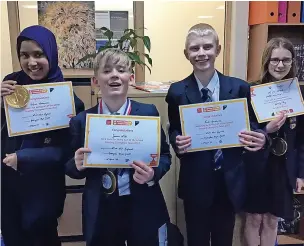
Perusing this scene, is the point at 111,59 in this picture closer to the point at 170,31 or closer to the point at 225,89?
the point at 225,89

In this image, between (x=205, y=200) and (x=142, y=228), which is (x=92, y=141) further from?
(x=205, y=200)

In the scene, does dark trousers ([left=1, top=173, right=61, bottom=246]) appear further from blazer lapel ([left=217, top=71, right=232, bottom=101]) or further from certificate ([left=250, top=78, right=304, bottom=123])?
certificate ([left=250, top=78, right=304, bottom=123])

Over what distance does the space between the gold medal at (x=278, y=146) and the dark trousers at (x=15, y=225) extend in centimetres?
112

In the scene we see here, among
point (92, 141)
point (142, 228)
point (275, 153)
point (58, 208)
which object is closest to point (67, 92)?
point (92, 141)

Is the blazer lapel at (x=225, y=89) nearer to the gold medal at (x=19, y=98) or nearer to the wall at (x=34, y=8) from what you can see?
the gold medal at (x=19, y=98)

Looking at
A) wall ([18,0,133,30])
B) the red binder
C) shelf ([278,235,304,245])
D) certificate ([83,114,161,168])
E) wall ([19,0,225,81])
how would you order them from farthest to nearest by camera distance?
wall ([19,0,225,81]) < wall ([18,0,133,30]) < the red binder < shelf ([278,235,304,245]) < certificate ([83,114,161,168])

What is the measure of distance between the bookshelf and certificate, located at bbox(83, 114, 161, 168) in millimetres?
1518

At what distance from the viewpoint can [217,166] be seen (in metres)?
1.47

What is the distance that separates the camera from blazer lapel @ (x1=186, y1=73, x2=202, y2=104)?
144 cm

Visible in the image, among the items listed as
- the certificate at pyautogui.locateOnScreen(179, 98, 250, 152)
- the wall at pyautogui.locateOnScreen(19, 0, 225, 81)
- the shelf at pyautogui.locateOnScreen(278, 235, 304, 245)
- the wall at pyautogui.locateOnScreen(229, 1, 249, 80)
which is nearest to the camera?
the certificate at pyautogui.locateOnScreen(179, 98, 250, 152)

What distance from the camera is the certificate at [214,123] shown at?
1.40 metres

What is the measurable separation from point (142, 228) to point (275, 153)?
0.80 m

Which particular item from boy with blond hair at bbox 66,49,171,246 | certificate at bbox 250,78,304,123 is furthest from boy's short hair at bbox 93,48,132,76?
certificate at bbox 250,78,304,123

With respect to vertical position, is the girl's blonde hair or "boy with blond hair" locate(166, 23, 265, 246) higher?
the girl's blonde hair
